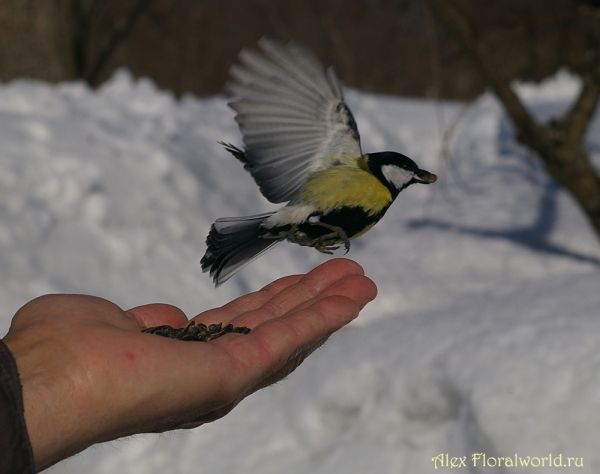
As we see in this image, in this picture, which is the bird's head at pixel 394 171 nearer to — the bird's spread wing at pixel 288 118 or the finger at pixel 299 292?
the bird's spread wing at pixel 288 118

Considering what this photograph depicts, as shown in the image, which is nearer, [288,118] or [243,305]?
[288,118]

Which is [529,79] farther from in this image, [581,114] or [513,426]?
[513,426]

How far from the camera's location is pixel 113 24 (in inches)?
330

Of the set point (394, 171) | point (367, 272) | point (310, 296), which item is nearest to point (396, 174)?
point (394, 171)

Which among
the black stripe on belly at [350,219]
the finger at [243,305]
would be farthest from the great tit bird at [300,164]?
the finger at [243,305]

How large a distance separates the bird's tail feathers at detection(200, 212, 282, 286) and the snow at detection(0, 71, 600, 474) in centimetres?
95

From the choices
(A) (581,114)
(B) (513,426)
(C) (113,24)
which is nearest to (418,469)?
(B) (513,426)

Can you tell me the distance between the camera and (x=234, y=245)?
5.49 ft

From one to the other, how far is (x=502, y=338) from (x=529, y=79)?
421 inches

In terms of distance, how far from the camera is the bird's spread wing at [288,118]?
1534 millimetres

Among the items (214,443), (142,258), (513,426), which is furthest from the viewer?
(142,258)

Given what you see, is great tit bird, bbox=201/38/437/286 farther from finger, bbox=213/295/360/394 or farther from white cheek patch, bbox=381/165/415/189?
finger, bbox=213/295/360/394

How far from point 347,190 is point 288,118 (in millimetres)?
231

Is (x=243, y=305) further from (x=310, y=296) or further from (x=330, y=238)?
(x=330, y=238)
